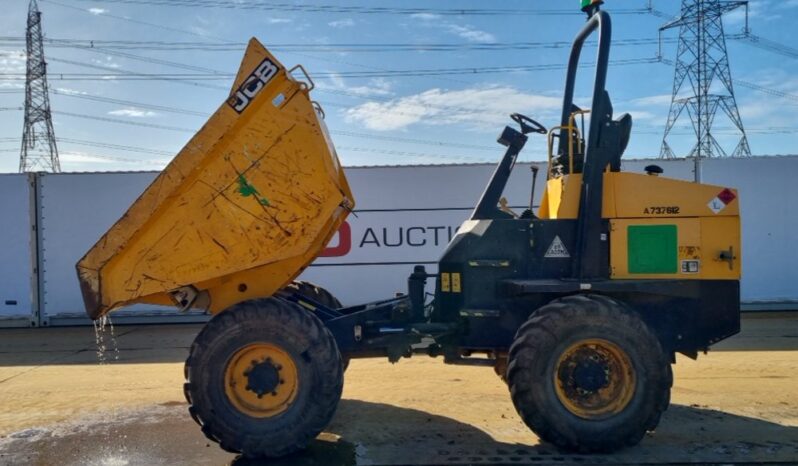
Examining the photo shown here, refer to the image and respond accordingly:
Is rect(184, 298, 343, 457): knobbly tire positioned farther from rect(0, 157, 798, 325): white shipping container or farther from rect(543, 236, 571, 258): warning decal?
rect(0, 157, 798, 325): white shipping container

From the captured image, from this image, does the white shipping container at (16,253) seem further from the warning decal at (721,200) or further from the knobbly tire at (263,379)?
the warning decal at (721,200)

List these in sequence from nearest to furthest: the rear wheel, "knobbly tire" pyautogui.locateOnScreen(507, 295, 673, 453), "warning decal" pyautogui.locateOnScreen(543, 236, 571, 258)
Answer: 1. "knobbly tire" pyautogui.locateOnScreen(507, 295, 673, 453)
2. "warning decal" pyautogui.locateOnScreen(543, 236, 571, 258)
3. the rear wheel

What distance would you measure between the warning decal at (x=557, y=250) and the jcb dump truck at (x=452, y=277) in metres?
0.01

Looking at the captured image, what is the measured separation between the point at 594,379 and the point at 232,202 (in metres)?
3.20

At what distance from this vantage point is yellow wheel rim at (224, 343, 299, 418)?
494 cm

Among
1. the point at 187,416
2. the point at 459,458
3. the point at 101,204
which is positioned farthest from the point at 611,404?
the point at 101,204

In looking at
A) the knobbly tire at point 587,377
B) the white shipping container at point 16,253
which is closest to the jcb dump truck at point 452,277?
the knobbly tire at point 587,377

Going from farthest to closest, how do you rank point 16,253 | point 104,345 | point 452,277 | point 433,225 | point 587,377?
point 16,253, point 433,225, point 104,345, point 452,277, point 587,377

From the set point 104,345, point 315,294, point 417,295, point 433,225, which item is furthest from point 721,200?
point 104,345

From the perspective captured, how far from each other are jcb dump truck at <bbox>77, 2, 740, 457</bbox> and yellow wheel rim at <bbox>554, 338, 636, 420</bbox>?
0.01 metres

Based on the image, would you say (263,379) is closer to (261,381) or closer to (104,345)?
(261,381)

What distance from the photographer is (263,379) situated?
16.2 feet

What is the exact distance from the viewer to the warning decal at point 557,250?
5.42m

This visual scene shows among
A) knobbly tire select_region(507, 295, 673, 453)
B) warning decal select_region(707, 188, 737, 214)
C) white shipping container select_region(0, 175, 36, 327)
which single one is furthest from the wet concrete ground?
white shipping container select_region(0, 175, 36, 327)
